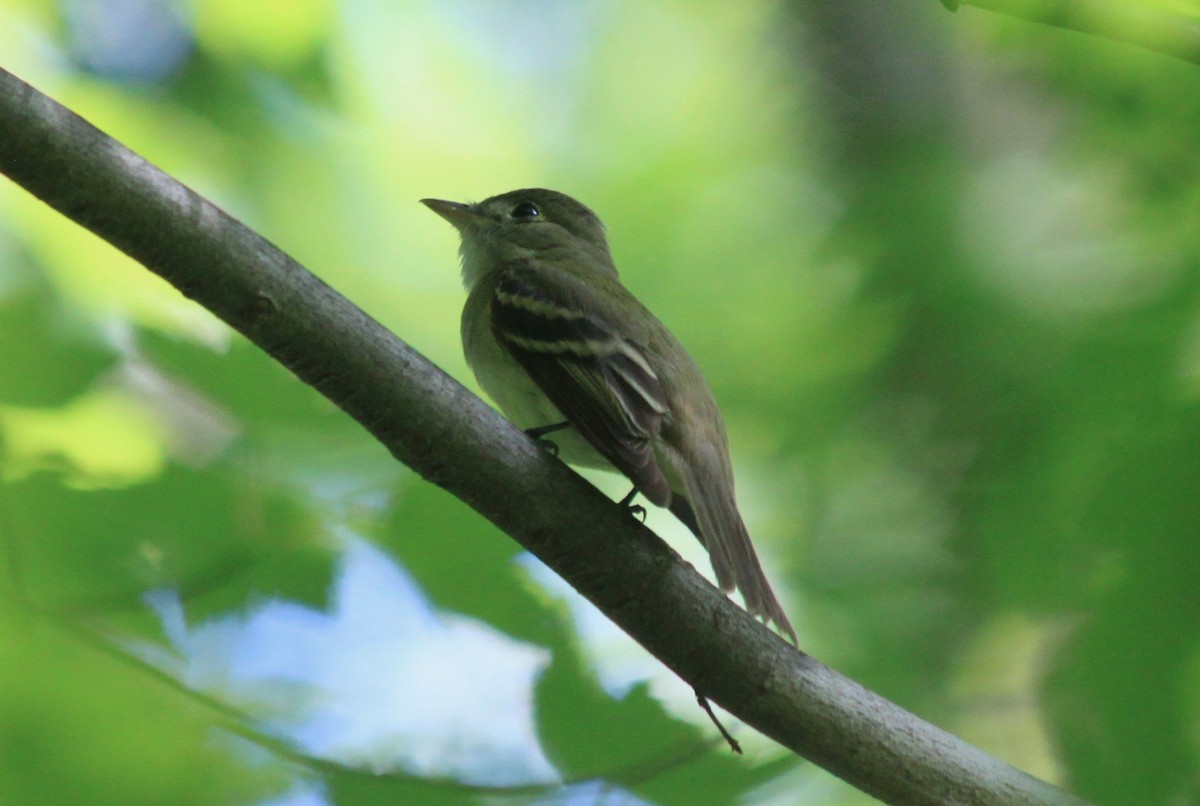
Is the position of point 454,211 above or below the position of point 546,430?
above

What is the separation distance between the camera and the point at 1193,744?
2.15 meters

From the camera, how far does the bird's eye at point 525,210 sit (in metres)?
5.12

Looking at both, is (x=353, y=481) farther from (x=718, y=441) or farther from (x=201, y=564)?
(x=718, y=441)

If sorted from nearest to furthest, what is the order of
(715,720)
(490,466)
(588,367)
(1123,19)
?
(1123,19) → (490,466) → (715,720) → (588,367)

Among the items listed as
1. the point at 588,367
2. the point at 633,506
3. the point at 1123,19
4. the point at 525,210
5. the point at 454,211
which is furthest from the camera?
the point at 525,210

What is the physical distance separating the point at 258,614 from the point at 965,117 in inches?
103

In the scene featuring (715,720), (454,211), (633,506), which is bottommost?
(715,720)

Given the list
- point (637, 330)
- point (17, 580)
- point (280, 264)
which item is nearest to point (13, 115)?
point (280, 264)

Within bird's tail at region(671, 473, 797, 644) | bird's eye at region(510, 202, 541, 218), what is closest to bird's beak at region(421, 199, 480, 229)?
bird's eye at region(510, 202, 541, 218)

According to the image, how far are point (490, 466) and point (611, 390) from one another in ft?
2.86

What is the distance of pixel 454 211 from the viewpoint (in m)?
4.88

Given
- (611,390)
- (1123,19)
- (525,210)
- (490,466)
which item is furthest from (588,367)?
(1123,19)

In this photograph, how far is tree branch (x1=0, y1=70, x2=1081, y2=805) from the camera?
8.18 feet

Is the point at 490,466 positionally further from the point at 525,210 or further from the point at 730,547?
the point at 525,210
